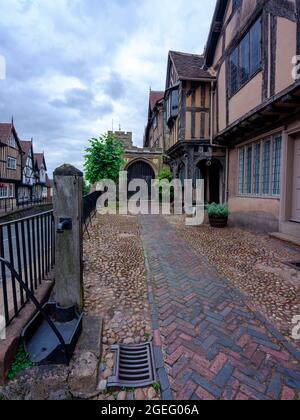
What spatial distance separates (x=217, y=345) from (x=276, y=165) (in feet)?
19.8

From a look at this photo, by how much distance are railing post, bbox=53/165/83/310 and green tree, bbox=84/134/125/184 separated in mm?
11401

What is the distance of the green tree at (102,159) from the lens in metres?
13.4

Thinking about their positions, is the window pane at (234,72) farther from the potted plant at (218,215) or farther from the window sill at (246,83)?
the potted plant at (218,215)

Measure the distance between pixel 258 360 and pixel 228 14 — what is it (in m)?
11.0

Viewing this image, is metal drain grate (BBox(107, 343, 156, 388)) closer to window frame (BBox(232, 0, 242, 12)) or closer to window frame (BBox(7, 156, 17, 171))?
window frame (BBox(232, 0, 242, 12))

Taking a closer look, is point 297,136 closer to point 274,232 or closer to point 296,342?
point 274,232

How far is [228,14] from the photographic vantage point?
28.2 feet

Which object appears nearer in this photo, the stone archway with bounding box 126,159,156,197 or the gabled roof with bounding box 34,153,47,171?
the stone archway with bounding box 126,159,156,197

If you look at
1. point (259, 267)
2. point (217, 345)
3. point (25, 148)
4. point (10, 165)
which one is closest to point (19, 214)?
point (10, 165)

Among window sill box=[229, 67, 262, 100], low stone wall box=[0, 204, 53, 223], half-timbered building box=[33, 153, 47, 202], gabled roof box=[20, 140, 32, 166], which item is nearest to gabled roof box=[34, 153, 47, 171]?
half-timbered building box=[33, 153, 47, 202]

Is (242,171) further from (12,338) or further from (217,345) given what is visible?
(12,338)

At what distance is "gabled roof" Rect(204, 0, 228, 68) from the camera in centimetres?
880

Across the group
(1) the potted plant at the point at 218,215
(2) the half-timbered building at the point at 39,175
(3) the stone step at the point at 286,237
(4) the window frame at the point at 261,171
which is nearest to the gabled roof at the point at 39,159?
(2) the half-timbered building at the point at 39,175

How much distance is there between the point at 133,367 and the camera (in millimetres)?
2045
